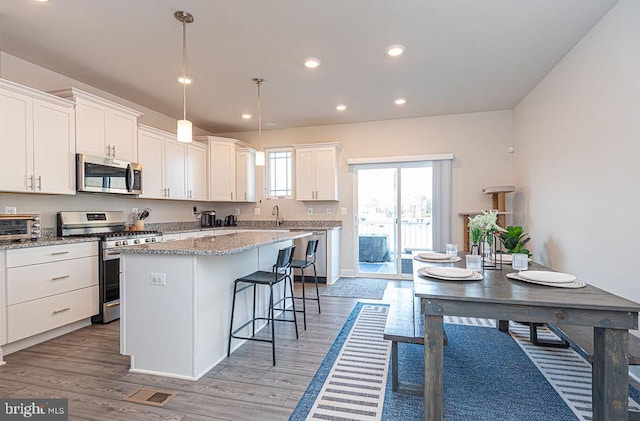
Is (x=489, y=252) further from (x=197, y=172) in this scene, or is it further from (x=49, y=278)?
(x=197, y=172)

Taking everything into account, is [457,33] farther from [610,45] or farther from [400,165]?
[400,165]

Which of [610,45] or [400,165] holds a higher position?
[610,45]

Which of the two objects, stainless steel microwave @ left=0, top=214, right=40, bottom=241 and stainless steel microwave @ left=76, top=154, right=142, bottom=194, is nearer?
stainless steel microwave @ left=0, top=214, right=40, bottom=241

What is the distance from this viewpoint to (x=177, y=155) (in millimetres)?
4844

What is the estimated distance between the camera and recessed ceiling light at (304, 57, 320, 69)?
324 cm

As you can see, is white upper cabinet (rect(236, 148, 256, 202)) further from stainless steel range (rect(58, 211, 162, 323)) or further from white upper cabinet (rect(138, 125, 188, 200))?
stainless steel range (rect(58, 211, 162, 323))

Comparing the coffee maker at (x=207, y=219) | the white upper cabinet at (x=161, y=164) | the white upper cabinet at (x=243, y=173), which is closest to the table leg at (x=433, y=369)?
the white upper cabinet at (x=161, y=164)

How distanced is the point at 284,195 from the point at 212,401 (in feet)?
14.0

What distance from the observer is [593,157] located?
2.72 m

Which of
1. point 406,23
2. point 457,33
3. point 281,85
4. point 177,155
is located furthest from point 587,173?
point 177,155

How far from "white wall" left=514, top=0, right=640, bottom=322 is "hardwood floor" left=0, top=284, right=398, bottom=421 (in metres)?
2.38

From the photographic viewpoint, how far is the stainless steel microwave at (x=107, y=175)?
3352 mm

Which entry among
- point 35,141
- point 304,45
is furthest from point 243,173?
point 304,45

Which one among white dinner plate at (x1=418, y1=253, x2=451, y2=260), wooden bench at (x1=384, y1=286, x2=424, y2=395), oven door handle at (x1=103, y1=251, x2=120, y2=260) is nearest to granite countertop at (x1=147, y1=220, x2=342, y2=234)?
oven door handle at (x1=103, y1=251, x2=120, y2=260)
